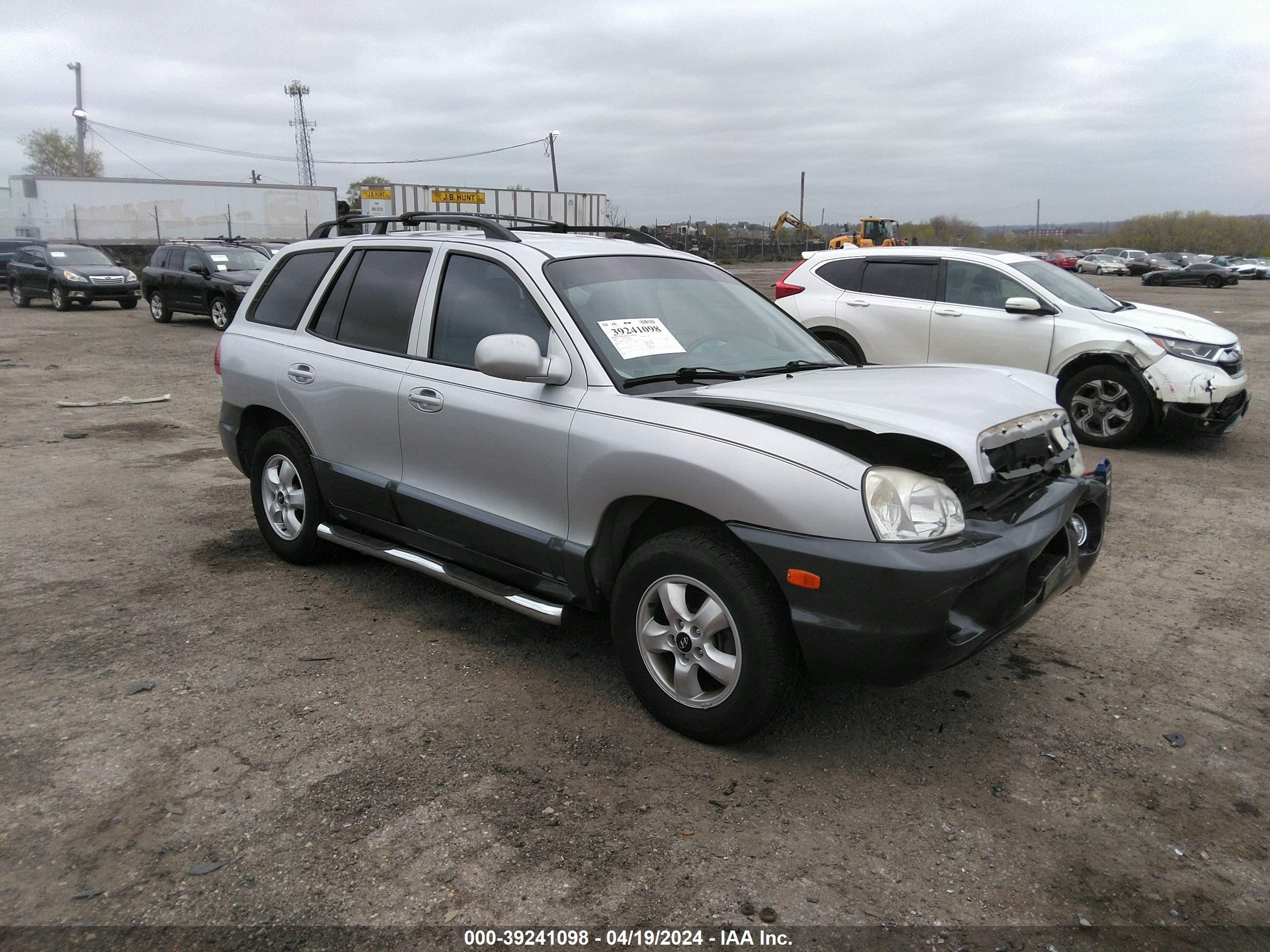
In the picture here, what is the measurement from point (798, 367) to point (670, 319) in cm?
61

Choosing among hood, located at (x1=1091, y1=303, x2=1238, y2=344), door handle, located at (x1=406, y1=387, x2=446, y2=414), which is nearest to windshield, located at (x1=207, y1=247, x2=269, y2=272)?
hood, located at (x1=1091, y1=303, x2=1238, y2=344)

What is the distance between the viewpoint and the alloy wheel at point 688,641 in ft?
10.0

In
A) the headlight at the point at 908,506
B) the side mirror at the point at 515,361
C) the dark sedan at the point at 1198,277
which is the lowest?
the headlight at the point at 908,506

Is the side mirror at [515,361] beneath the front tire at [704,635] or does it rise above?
above

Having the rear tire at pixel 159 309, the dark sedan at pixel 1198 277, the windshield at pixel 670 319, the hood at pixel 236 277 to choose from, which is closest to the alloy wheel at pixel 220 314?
the hood at pixel 236 277

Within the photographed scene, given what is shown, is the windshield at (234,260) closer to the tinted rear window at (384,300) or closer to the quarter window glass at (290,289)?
the quarter window glass at (290,289)

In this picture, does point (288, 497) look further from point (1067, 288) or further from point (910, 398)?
point (1067, 288)

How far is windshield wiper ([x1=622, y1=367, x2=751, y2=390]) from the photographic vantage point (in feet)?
11.5

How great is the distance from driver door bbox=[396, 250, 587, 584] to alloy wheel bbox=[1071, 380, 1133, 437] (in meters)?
6.20

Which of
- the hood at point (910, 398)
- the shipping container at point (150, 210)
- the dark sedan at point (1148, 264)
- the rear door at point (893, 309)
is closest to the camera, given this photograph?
→ the hood at point (910, 398)

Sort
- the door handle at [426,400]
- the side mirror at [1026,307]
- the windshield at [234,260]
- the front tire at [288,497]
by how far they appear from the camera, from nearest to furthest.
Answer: the door handle at [426,400], the front tire at [288,497], the side mirror at [1026,307], the windshield at [234,260]

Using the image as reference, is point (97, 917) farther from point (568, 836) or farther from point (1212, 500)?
point (1212, 500)

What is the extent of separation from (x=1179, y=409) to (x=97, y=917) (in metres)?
8.34

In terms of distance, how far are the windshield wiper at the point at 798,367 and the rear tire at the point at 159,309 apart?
743 inches
